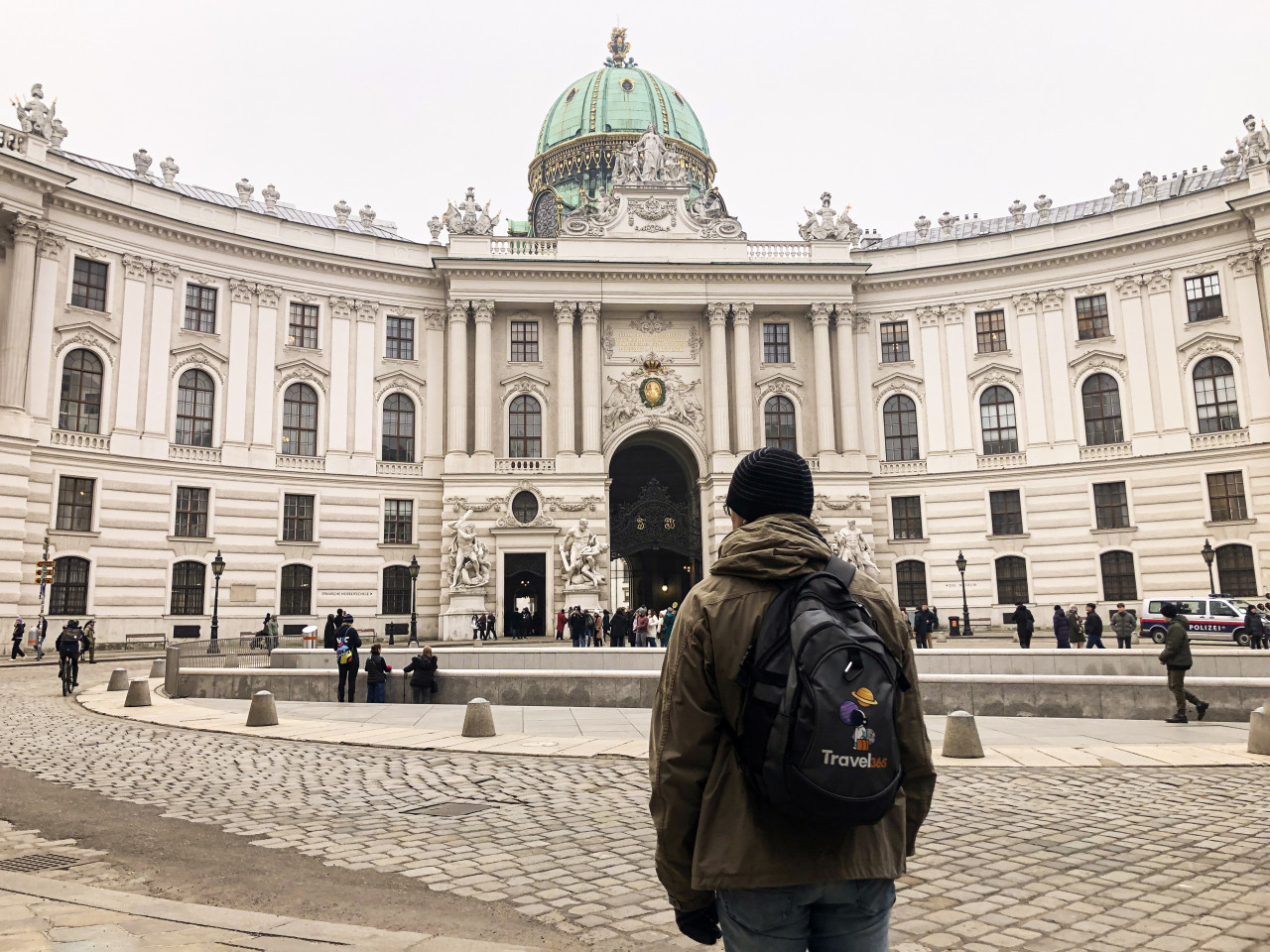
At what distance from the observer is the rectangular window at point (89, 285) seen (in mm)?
38750

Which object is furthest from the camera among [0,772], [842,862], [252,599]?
[252,599]

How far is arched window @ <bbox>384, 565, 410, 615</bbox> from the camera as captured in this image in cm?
4391

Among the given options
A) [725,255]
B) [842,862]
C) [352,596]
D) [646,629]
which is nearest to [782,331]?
[725,255]

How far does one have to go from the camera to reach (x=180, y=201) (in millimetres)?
41844

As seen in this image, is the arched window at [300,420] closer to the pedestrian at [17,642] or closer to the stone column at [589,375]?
the stone column at [589,375]

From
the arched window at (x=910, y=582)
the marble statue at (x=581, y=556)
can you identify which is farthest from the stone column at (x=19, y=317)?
the arched window at (x=910, y=582)

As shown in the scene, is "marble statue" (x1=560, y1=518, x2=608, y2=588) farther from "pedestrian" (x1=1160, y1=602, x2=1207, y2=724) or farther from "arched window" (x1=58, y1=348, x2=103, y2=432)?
"pedestrian" (x1=1160, y1=602, x2=1207, y2=724)

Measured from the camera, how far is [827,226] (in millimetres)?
49125

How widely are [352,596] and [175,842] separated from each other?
118 ft

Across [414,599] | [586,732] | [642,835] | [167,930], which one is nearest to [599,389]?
[414,599]

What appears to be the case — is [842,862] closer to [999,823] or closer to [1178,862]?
[1178,862]

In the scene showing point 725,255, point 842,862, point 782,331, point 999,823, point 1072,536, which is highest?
point 725,255

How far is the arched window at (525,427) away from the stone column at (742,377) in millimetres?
9933

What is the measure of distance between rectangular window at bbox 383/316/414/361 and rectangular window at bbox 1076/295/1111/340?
109ft
